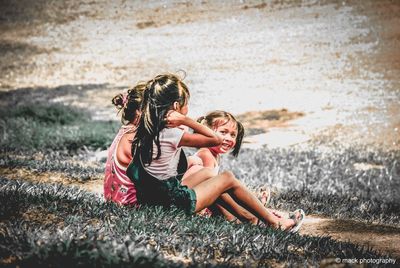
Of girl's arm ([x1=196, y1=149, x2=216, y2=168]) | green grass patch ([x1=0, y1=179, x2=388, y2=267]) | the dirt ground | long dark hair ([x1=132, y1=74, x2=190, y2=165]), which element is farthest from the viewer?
the dirt ground

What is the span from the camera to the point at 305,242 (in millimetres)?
4082

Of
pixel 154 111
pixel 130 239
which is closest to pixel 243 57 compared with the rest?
pixel 154 111

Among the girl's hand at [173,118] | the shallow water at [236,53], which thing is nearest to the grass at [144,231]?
the girl's hand at [173,118]

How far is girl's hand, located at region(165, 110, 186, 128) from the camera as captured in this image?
4527 millimetres

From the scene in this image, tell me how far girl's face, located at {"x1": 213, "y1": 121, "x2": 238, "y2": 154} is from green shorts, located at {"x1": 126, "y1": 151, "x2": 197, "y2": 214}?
1.09 meters

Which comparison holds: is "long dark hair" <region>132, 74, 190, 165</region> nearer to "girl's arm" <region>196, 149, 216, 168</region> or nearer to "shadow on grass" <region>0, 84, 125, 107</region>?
"girl's arm" <region>196, 149, 216, 168</region>

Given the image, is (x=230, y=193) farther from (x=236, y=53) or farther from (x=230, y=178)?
(x=236, y=53)

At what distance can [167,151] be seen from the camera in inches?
181

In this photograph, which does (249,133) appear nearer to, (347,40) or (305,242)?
(305,242)

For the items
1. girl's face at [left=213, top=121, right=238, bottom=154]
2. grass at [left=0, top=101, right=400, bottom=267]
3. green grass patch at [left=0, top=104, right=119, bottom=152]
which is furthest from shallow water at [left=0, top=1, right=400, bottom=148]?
girl's face at [left=213, top=121, right=238, bottom=154]

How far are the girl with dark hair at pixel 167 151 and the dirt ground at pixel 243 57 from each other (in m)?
7.32

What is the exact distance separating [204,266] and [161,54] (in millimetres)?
20928

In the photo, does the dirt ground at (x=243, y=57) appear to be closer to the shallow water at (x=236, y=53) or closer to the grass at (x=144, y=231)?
the shallow water at (x=236, y=53)

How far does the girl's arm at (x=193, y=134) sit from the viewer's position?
14.9 ft
